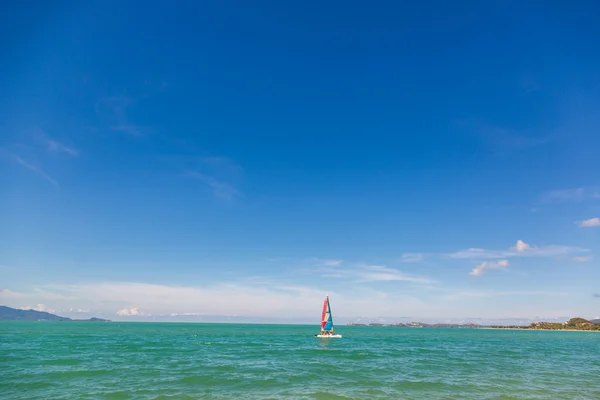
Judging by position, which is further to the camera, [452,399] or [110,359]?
[110,359]

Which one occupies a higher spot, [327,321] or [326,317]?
[326,317]

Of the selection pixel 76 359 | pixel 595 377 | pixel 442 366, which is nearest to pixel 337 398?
pixel 442 366

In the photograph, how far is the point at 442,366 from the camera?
135 feet

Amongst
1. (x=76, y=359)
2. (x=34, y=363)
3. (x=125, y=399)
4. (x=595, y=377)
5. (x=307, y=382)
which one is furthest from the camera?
(x=76, y=359)

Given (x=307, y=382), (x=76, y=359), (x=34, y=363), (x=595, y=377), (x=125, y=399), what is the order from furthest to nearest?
1. (x=76, y=359)
2. (x=34, y=363)
3. (x=595, y=377)
4. (x=307, y=382)
5. (x=125, y=399)

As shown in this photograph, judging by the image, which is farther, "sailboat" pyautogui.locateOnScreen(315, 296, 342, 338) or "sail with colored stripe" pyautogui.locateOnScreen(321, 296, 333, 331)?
"sailboat" pyautogui.locateOnScreen(315, 296, 342, 338)

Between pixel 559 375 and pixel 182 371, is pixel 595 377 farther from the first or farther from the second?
pixel 182 371

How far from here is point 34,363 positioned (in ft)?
132

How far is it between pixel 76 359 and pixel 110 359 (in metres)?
4.07

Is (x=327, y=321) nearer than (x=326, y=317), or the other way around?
(x=326, y=317)

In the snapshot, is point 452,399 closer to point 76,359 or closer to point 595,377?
point 595,377

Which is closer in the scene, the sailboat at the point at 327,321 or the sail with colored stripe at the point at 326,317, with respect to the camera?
the sail with colored stripe at the point at 326,317

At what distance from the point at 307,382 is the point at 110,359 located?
2985 cm

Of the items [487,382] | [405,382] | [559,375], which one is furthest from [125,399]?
[559,375]
